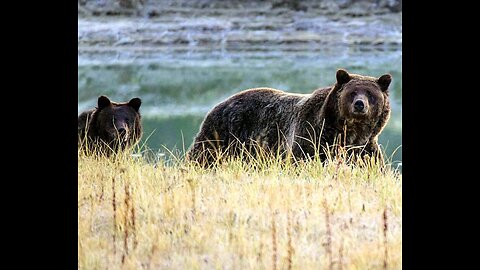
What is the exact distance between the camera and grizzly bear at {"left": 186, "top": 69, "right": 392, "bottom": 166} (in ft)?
20.0

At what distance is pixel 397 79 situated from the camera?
20.4ft

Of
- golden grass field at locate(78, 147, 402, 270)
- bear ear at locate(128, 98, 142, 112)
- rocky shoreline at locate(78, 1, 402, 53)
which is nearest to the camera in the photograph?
golden grass field at locate(78, 147, 402, 270)

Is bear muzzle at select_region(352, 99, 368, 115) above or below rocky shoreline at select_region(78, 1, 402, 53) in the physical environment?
below

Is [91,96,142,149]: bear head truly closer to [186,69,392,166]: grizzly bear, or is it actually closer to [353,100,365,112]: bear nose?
[186,69,392,166]: grizzly bear

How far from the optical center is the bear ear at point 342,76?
20.0 feet

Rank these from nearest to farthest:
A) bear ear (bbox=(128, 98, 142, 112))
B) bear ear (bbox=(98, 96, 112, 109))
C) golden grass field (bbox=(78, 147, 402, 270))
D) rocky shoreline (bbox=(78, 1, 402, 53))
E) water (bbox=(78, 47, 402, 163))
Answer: golden grass field (bbox=(78, 147, 402, 270)), rocky shoreline (bbox=(78, 1, 402, 53)), water (bbox=(78, 47, 402, 163)), bear ear (bbox=(98, 96, 112, 109)), bear ear (bbox=(128, 98, 142, 112))

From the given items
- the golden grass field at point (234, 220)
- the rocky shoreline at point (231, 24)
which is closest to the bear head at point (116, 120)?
the rocky shoreline at point (231, 24)

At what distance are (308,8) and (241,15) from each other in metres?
0.65

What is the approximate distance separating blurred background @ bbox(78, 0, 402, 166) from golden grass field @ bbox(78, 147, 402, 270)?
687mm

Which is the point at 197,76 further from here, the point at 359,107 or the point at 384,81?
the point at 384,81

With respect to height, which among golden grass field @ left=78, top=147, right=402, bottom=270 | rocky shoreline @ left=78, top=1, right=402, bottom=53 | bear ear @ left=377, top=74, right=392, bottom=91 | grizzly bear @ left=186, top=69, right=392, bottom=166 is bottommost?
golden grass field @ left=78, top=147, right=402, bottom=270

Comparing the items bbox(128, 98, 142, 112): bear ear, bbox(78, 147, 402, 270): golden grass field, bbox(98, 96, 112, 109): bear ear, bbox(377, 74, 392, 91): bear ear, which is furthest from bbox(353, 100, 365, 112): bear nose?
bbox(98, 96, 112, 109): bear ear

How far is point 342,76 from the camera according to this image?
613 centimetres

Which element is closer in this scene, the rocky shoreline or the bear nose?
the rocky shoreline
